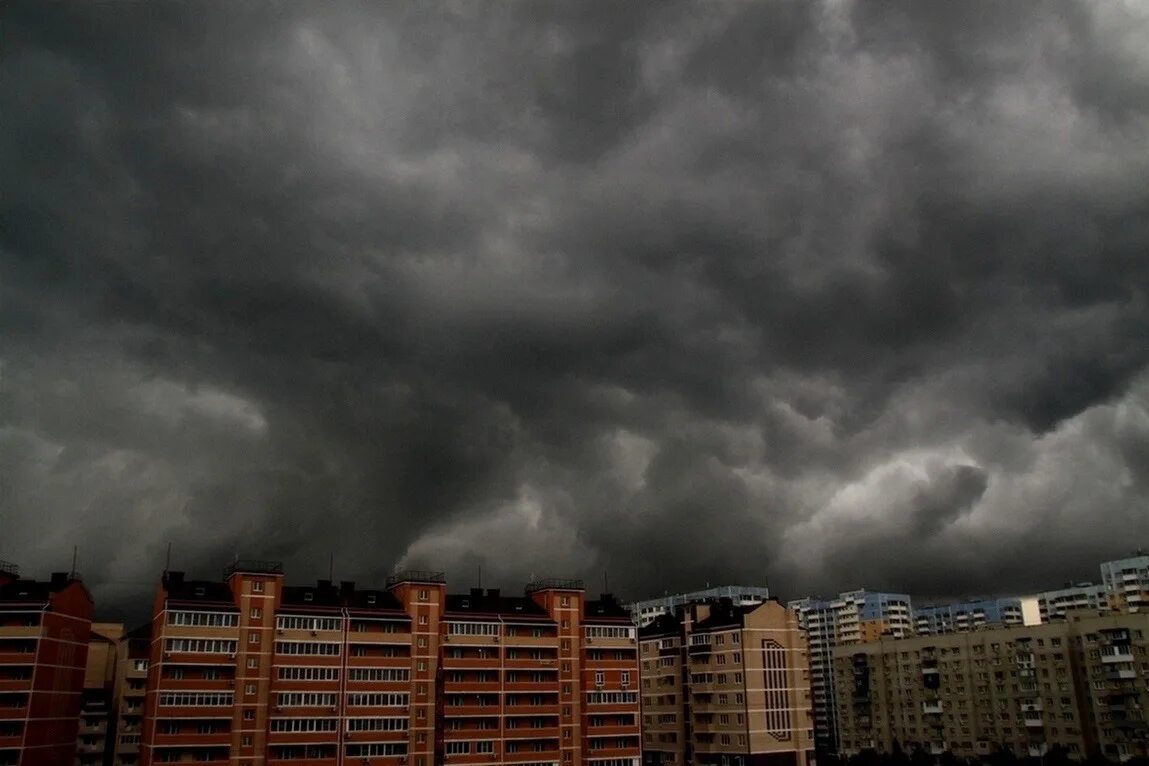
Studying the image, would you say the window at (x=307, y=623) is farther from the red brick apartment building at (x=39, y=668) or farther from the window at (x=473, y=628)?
the red brick apartment building at (x=39, y=668)

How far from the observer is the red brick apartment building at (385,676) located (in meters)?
86.8

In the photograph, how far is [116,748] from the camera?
347ft

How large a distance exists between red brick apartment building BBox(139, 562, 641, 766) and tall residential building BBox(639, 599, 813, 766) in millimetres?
14176

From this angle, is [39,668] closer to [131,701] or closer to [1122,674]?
[131,701]

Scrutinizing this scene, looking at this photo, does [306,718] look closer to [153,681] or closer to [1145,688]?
[153,681]

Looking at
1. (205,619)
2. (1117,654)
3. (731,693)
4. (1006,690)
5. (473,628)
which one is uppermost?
(205,619)

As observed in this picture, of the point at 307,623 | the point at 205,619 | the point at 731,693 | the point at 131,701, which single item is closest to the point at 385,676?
the point at 307,623

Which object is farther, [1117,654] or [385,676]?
[1117,654]

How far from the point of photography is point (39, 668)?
281 feet

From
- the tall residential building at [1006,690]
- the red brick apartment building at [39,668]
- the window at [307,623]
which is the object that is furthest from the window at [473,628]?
the tall residential building at [1006,690]

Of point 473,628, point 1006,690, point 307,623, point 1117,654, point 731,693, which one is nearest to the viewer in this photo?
point 307,623

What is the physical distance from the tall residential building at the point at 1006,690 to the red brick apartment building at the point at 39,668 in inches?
5208

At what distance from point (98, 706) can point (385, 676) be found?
43.3 metres

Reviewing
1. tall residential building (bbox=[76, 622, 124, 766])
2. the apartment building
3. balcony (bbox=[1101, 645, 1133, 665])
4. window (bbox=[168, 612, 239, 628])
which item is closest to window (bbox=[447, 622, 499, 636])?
window (bbox=[168, 612, 239, 628])
